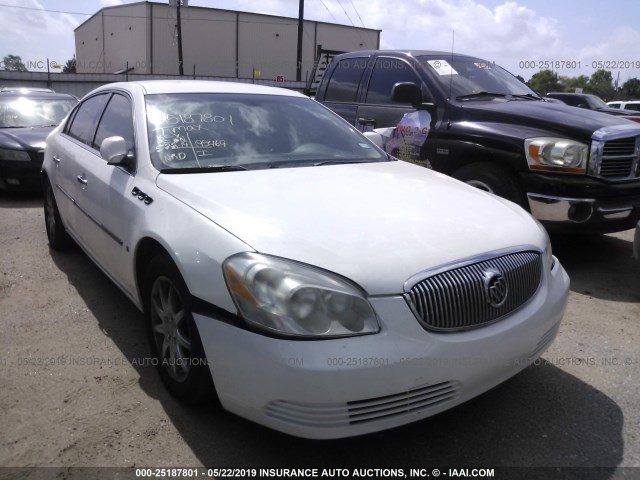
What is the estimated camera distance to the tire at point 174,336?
237 centimetres

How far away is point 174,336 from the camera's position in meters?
2.66

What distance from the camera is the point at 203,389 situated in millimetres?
2434

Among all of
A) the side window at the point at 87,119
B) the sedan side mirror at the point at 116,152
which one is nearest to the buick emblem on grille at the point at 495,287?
the sedan side mirror at the point at 116,152

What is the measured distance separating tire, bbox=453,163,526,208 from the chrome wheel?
3.16 m

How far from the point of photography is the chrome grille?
213 cm

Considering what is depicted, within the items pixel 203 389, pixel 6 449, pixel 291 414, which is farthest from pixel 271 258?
pixel 6 449

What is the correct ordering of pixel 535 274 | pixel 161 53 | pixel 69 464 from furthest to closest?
pixel 161 53, pixel 535 274, pixel 69 464

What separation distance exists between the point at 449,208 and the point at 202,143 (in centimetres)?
147

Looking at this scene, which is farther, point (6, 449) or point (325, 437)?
point (6, 449)

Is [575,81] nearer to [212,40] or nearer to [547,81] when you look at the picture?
[547,81]

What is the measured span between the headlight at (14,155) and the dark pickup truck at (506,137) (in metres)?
4.51

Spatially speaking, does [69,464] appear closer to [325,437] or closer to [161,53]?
[325,437]

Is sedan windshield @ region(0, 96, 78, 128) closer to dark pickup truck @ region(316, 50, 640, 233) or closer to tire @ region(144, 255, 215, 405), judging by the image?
dark pickup truck @ region(316, 50, 640, 233)

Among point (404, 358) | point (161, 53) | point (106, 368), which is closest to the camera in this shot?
point (404, 358)
